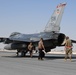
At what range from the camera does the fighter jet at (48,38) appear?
22234 millimetres

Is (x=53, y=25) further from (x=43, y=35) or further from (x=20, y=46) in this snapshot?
(x=20, y=46)

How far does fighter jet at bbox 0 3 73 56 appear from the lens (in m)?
22.2

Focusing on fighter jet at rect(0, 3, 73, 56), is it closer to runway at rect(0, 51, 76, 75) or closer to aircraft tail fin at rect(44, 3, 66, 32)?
aircraft tail fin at rect(44, 3, 66, 32)

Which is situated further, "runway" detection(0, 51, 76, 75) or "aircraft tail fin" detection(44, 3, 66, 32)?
"aircraft tail fin" detection(44, 3, 66, 32)

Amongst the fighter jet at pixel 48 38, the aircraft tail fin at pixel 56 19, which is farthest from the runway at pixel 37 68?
the aircraft tail fin at pixel 56 19

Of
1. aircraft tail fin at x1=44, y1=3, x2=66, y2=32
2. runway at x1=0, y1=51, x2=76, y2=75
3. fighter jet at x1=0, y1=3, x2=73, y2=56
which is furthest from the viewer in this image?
aircraft tail fin at x1=44, y1=3, x2=66, y2=32

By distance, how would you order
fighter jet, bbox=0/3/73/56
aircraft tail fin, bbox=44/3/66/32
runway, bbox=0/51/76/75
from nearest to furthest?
1. runway, bbox=0/51/76/75
2. fighter jet, bbox=0/3/73/56
3. aircraft tail fin, bbox=44/3/66/32

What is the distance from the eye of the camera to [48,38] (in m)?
21.9

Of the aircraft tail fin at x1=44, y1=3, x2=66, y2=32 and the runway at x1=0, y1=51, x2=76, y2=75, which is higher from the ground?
the aircraft tail fin at x1=44, y1=3, x2=66, y2=32

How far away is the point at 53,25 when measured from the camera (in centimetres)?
2333

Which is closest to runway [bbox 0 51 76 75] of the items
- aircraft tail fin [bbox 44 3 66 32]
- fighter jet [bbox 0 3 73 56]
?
fighter jet [bbox 0 3 73 56]

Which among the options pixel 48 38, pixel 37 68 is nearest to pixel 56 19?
pixel 48 38

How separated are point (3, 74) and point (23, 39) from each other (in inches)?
614

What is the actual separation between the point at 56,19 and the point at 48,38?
2.45 m
